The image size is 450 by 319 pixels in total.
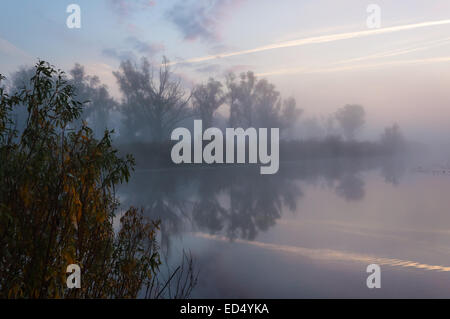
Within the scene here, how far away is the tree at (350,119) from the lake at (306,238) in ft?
178

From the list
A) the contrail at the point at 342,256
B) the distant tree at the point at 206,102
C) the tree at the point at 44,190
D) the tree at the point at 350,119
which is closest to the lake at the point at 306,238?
the contrail at the point at 342,256

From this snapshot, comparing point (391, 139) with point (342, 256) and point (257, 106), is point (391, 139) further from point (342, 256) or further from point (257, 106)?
point (342, 256)

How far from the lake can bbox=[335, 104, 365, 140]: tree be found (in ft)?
178

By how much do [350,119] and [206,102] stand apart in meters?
43.2

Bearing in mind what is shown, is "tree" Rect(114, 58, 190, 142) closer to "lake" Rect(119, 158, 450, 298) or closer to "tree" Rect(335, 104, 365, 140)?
"lake" Rect(119, 158, 450, 298)

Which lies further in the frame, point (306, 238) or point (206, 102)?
point (206, 102)

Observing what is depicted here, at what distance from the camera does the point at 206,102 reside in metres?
45.1

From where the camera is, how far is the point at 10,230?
3229 millimetres

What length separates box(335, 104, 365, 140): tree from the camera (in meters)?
76.8

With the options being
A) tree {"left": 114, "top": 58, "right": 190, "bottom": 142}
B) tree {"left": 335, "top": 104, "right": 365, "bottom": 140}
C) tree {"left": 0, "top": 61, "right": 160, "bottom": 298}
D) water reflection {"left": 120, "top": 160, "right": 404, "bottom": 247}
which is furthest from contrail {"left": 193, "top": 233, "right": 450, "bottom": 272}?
tree {"left": 335, "top": 104, "right": 365, "bottom": 140}

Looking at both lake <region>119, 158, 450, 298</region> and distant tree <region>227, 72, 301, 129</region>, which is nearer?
lake <region>119, 158, 450, 298</region>

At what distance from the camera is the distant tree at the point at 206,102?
45156mm

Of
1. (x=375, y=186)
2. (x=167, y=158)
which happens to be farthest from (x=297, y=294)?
(x=167, y=158)

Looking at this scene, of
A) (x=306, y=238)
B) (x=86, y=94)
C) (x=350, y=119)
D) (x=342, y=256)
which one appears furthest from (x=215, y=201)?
(x=350, y=119)
